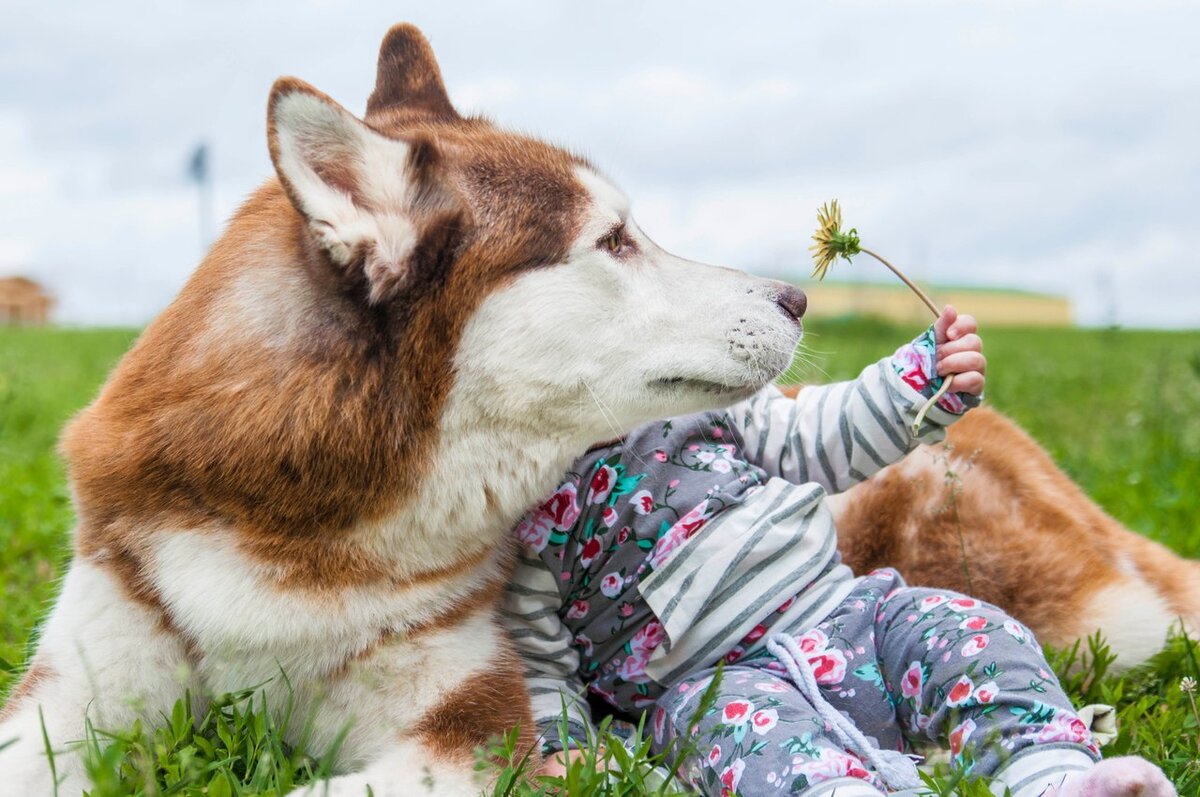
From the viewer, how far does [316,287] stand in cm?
207

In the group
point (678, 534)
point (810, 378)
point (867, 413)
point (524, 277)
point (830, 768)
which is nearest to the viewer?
point (830, 768)

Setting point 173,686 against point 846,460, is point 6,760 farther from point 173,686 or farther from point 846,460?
point 846,460

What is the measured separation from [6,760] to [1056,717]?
6.43 feet

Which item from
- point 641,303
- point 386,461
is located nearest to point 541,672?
point 386,461

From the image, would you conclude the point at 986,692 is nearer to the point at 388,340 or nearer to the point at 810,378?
the point at 810,378

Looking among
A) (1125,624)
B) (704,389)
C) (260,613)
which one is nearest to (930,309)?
(704,389)

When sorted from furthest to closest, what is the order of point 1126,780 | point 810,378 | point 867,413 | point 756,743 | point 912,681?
point 810,378, point 867,413, point 912,681, point 756,743, point 1126,780

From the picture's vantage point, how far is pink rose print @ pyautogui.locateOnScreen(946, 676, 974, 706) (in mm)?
2131

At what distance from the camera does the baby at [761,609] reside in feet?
7.05

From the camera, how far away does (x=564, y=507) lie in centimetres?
243

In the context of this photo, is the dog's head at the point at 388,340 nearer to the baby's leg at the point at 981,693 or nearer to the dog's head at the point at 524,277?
the dog's head at the point at 524,277

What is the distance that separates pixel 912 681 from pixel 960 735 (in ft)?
0.59

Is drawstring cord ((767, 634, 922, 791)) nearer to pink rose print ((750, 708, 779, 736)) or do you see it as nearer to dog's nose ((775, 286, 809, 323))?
pink rose print ((750, 708, 779, 736))

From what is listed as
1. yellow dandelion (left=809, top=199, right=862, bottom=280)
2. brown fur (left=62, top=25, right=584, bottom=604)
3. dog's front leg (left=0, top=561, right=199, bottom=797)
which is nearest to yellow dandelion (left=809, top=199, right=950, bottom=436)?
yellow dandelion (left=809, top=199, right=862, bottom=280)
